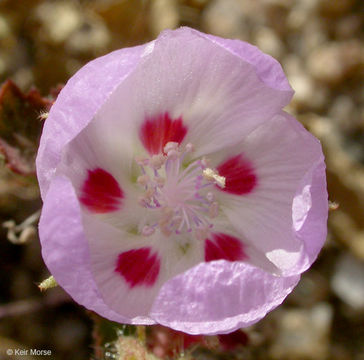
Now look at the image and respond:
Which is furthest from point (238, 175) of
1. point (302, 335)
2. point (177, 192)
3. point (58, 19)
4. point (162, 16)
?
point (58, 19)

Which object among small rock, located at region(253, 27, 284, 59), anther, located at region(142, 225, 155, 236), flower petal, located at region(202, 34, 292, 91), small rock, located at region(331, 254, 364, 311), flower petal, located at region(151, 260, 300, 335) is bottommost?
small rock, located at region(331, 254, 364, 311)

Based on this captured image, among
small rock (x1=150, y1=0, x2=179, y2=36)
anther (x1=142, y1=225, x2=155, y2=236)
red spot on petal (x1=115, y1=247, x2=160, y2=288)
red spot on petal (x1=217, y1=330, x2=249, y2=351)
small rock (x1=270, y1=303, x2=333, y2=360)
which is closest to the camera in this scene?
red spot on petal (x1=115, y1=247, x2=160, y2=288)

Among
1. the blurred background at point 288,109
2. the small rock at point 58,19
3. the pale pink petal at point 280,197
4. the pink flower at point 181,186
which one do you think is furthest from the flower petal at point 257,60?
the small rock at point 58,19

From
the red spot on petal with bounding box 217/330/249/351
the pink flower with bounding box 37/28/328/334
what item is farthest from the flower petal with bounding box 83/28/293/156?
the red spot on petal with bounding box 217/330/249/351

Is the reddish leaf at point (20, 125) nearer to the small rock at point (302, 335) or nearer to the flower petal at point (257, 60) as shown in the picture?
the flower petal at point (257, 60)

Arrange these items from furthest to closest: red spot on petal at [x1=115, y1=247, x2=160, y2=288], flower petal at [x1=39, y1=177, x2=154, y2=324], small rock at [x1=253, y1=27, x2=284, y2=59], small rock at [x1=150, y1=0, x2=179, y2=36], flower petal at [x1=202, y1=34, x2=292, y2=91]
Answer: small rock at [x1=253, y1=27, x2=284, y2=59] < small rock at [x1=150, y1=0, x2=179, y2=36] < red spot on petal at [x1=115, y1=247, x2=160, y2=288] < flower petal at [x1=202, y1=34, x2=292, y2=91] < flower petal at [x1=39, y1=177, x2=154, y2=324]

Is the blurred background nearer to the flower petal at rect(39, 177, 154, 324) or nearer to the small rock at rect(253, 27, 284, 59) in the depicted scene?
the small rock at rect(253, 27, 284, 59)

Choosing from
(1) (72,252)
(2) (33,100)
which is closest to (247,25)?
(2) (33,100)
